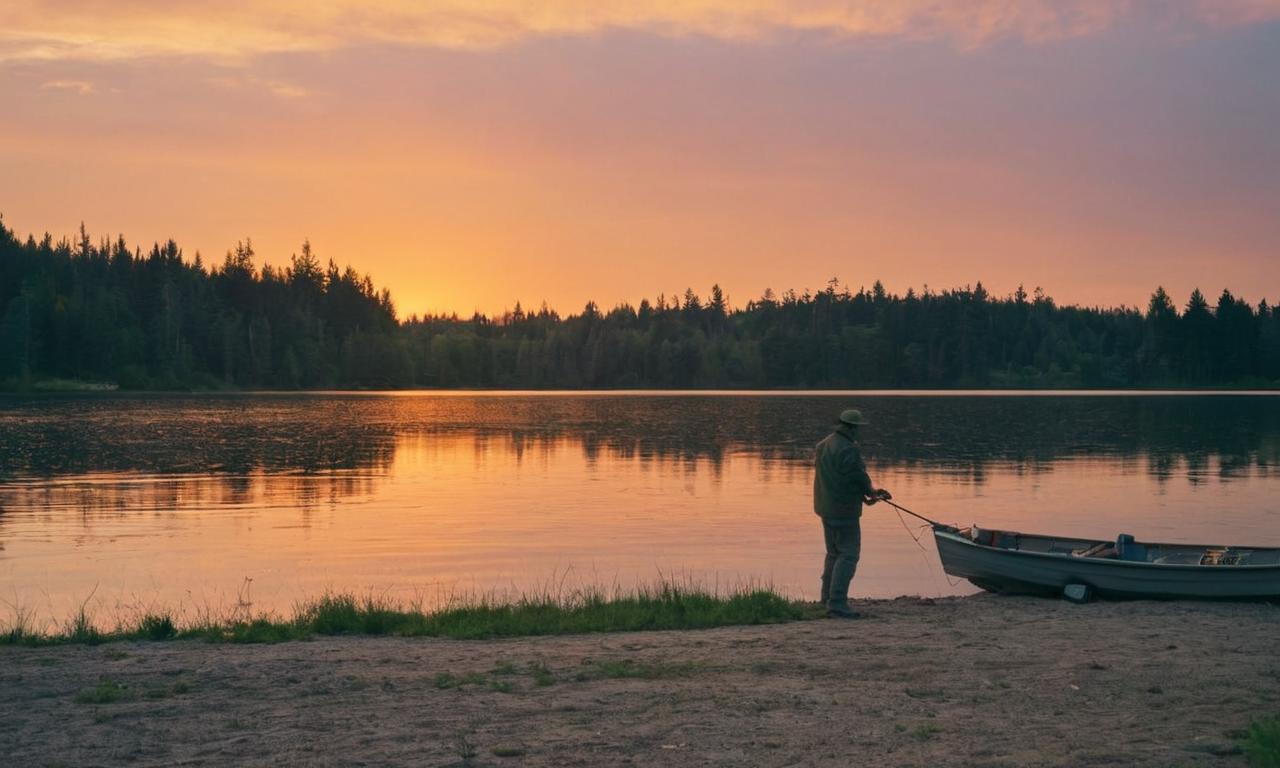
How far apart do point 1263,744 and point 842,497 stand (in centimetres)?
752

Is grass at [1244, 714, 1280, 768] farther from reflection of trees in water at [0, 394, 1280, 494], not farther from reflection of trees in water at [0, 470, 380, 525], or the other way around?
reflection of trees in water at [0, 394, 1280, 494]

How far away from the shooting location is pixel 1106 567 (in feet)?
57.2

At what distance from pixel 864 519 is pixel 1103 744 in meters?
20.7

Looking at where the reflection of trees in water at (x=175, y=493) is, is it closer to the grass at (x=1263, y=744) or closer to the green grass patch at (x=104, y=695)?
the green grass patch at (x=104, y=695)

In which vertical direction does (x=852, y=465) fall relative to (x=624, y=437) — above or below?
above

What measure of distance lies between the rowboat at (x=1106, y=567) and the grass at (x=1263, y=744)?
8.22 m

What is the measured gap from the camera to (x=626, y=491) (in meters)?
37.4

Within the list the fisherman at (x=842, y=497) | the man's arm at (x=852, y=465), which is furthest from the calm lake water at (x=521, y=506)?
the man's arm at (x=852, y=465)

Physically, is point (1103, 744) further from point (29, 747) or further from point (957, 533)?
point (957, 533)

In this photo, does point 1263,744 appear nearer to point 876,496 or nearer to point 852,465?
point 852,465

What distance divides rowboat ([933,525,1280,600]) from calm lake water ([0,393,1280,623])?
54.2 inches

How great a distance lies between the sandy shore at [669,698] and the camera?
895 cm

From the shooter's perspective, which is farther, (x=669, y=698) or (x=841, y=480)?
(x=841, y=480)

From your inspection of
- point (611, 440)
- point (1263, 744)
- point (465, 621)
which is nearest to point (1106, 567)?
point (1263, 744)
